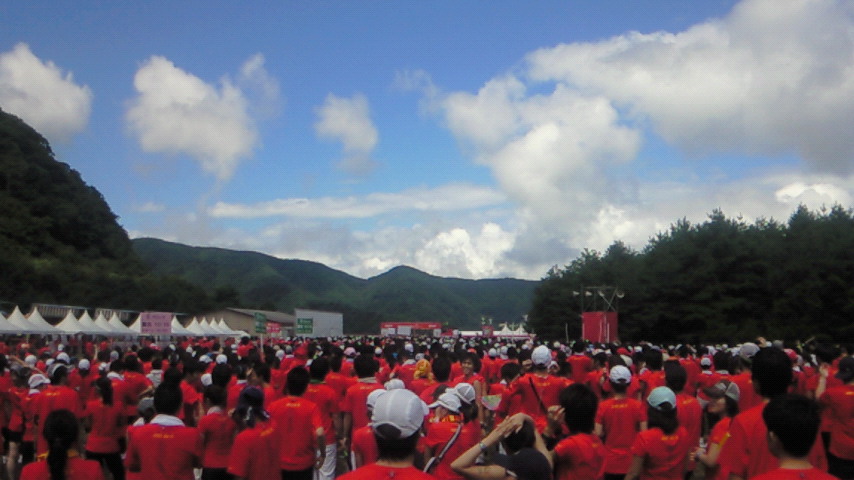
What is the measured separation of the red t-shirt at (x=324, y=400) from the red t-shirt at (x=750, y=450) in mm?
5031

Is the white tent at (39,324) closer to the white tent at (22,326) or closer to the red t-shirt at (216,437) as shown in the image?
the white tent at (22,326)

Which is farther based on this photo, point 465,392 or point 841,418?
point 841,418

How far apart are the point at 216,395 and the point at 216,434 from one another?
350 millimetres

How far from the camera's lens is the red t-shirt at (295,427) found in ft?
25.0

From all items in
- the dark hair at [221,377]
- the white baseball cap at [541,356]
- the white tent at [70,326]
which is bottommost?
the dark hair at [221,377]

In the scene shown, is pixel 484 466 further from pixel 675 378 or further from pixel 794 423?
pixel 675 378

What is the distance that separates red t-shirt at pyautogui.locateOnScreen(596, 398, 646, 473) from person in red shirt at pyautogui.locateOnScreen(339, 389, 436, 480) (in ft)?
14.2

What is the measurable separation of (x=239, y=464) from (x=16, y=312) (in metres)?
30.1

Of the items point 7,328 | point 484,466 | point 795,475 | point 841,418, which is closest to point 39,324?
point 7,328

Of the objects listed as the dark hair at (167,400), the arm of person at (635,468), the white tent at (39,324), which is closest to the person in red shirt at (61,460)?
the dark hair at (167,400)

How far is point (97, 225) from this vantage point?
9056 cm

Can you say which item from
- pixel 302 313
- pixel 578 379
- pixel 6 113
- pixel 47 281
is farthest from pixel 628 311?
pixel 6 113

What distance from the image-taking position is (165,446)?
6.43m

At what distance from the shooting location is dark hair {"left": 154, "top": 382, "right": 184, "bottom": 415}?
6.50 meters
